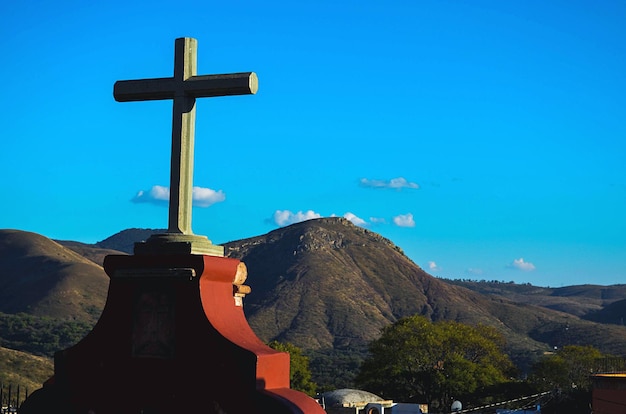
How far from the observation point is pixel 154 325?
27.3ft

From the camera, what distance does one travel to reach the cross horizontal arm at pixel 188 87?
880cm

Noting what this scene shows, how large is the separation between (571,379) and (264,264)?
8767 centimetres

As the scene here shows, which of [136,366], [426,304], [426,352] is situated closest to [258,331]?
[426,304]

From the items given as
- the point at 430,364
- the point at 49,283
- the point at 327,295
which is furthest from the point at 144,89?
the point at 49,283

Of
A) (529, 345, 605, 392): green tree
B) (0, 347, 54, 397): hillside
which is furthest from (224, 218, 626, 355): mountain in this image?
(0, 347, 54, 397): hillside

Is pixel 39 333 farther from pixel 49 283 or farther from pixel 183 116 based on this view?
pixel 183 116

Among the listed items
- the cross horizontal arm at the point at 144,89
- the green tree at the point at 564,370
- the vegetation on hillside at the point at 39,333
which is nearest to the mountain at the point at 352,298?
the vegetation on hillside at the point at 39,333

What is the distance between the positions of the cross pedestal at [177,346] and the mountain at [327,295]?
67056 millimetres

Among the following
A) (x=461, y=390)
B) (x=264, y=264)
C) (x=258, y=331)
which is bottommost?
(x=461, y=390)

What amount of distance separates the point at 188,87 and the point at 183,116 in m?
0.33

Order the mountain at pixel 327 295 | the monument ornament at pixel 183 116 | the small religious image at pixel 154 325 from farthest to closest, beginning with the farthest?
the mountain at pixel 327 295, the monument ornament at pixel 183 116, the small religious image at pixel 154 325

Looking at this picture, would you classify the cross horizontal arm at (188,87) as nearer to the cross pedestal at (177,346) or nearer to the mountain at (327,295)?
the cross pedestal at (177,346)

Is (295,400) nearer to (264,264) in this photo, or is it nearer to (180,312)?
(180,312)

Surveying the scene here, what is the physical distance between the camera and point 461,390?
49.3m
